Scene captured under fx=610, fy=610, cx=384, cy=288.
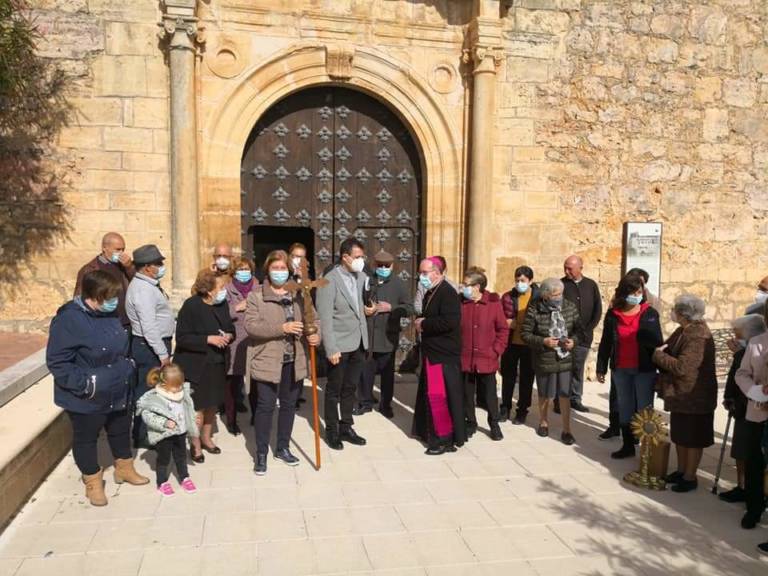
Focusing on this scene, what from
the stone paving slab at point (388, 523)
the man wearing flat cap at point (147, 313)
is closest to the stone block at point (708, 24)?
the stone paving slab at point (388, 523)

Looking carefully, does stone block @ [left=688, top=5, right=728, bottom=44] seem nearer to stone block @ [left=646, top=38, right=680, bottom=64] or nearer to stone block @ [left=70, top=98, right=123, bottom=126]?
stone block @ [left=646, top=38, right=680, bottom=64]

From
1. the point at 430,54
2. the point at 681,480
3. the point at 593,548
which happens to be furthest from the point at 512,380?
the point at 430,54

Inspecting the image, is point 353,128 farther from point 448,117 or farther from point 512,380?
point 512,380

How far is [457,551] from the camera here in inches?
136

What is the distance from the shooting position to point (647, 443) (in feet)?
14.4

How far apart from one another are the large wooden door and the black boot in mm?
3494

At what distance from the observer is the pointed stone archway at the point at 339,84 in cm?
706

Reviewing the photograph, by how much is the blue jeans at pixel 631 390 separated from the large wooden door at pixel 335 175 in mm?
3432

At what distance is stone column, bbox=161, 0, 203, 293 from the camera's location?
654cm

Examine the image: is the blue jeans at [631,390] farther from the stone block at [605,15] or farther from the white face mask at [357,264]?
the stone block at [605,15]

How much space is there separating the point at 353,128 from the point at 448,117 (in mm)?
1209

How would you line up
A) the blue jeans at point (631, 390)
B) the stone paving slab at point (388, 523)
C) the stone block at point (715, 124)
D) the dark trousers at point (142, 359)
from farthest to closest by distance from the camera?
the stone block at point (715, 124), the blue jeans at point (631, 390), the dark trousers at point (142, 359), the stone paving slab at point (388, 523)

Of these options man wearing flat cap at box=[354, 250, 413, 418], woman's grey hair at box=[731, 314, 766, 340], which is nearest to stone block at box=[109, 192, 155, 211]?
man wearing flat cap at box=[354, 250, 413, 418]

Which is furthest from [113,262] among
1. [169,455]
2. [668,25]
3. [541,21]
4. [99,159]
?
[668,25]
